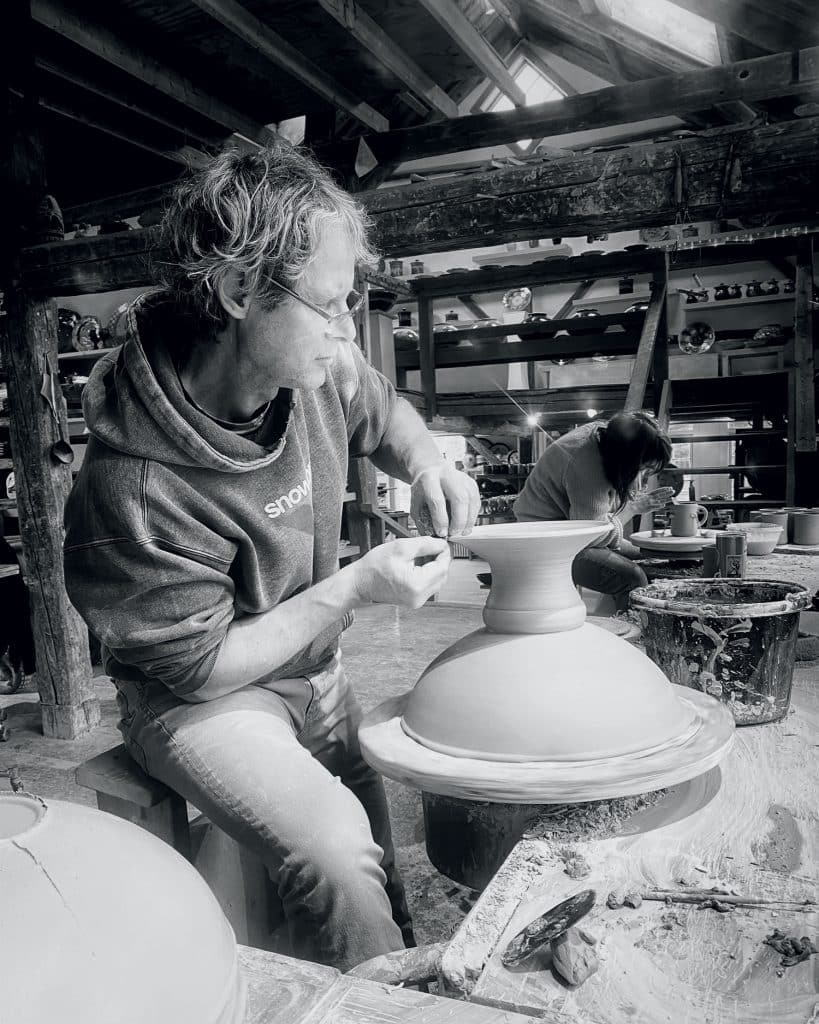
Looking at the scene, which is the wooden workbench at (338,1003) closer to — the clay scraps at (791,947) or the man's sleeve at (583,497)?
the clay scraps at (791,947)

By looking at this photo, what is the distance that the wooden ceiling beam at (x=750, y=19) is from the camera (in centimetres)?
320

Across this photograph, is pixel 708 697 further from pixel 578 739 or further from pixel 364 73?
pixel 364 73

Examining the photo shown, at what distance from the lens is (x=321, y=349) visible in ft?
4.96

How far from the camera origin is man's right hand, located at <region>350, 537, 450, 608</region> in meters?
1.44

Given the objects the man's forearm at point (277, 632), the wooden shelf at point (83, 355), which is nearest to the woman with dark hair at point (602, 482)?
the man's forearm at point (277, 632)

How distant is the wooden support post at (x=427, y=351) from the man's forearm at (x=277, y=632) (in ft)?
20.8

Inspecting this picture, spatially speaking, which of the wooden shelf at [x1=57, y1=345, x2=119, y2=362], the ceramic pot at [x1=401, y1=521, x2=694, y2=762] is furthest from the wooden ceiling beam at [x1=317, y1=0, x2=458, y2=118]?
the wooden shelf at [x1=57, y1=345, x2=119, y2=362]

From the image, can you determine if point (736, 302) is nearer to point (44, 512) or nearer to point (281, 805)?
point (44, 512)

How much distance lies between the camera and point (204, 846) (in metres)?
1.83

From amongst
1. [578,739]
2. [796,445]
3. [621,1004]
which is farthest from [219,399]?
[796,445]

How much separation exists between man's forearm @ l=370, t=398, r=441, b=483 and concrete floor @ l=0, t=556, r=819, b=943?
105 centimetres

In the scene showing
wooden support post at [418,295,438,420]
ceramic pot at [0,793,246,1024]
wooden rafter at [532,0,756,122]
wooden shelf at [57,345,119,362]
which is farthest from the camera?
wooden support post at [418,295,438,420]

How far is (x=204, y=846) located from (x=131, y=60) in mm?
3712

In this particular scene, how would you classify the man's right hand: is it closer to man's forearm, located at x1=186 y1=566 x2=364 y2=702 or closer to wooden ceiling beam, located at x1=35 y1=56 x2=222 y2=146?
man's forearm, located at x1=186 y1=566 x2=364 y2=702
